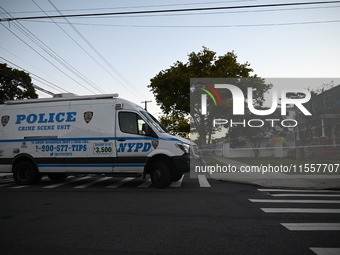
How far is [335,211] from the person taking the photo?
6.12 m

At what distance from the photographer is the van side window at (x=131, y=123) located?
9.49 m

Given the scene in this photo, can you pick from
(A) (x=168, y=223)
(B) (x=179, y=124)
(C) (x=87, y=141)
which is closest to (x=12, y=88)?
(B) (x=179, y=124)

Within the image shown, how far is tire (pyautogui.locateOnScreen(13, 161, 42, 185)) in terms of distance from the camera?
34.4 ft

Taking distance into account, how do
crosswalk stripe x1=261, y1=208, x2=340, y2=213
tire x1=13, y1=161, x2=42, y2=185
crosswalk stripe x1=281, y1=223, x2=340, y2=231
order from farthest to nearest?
tire x1=13, y1=161, x2=42, y2=185
crosswalk stripe x1=261, y1=208, x2=340, y2=213
crosswalk stripe x1=281, y1=223, x2=340, y2=231

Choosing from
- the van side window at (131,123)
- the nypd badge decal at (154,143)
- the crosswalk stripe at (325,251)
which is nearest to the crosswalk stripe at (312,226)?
the crosswalk stripe at (325,251)

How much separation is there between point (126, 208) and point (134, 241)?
92.5 inches

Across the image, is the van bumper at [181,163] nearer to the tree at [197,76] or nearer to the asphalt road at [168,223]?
the asphalt road at [168,223]

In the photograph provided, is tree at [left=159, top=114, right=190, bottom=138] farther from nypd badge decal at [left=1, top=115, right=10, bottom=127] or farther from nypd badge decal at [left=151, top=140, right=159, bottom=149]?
nypd badge decal at [left=151, top=140, right=159, bottom=149]

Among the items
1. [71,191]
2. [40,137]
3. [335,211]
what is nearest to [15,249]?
[71,191]

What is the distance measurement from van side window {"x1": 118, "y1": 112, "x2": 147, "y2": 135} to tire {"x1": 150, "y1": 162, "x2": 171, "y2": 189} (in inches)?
51.1

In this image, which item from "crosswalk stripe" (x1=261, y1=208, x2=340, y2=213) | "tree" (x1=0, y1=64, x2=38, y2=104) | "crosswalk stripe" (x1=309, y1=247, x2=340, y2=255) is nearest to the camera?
"crosswalk stripe" (x1=309, y1=247, x2=340, y2=255)

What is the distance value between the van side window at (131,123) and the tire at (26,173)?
4058mm

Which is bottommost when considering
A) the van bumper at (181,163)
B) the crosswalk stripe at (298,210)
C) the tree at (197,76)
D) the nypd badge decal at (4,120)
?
the crosswalk stripe at (298,210)

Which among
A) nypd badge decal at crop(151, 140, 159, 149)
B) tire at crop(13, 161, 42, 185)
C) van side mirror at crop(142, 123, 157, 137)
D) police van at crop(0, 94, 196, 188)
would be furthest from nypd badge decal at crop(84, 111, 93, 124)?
tire at crop(13, 161, 42, 185)
